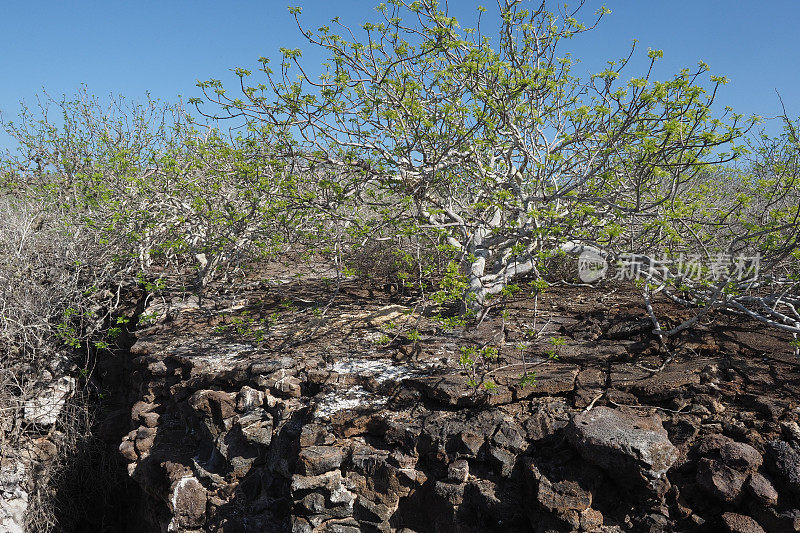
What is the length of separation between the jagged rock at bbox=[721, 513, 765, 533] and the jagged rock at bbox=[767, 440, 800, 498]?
1.13ft

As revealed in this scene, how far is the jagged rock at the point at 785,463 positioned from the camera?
11.3ft

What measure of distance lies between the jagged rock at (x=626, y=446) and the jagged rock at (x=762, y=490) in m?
0.43

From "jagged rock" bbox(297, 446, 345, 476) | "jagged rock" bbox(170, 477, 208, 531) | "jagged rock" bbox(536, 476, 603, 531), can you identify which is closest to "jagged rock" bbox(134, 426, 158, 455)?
"jagged rock" bbox(170, 477, 208, 531)

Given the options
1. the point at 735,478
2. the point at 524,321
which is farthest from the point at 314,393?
the point at 735,478

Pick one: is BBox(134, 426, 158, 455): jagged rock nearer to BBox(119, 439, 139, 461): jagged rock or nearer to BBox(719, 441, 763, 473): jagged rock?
BBox(119, 439, 139, 461): jagged rock

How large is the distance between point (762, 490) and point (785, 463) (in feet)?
0.83

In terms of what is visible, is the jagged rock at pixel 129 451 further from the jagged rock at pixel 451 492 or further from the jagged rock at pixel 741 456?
the jagged rock at pixel 741 456

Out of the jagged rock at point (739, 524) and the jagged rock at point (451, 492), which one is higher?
the jagged rock at point (739, 524)

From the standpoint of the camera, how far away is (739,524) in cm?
338

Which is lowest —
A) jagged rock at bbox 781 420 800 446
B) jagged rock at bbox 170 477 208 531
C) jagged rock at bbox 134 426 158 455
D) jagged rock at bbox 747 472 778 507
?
jagged rock at bbox 170 477 208 531

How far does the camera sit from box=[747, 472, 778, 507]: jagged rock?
11.2 feet

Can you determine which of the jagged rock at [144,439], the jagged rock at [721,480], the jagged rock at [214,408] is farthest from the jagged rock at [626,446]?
the jagged rock at [144,439]

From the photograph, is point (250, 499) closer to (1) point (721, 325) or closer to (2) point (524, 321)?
(2) point (524, 321)

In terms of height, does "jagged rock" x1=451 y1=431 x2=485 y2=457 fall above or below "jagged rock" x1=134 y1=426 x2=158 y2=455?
above
